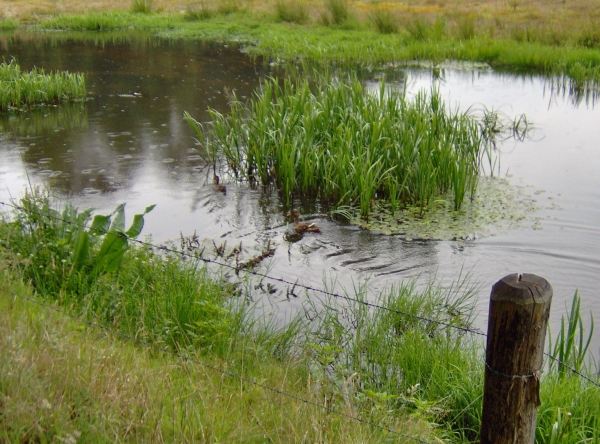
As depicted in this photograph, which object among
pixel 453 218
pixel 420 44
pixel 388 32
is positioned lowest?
pixel 453 218

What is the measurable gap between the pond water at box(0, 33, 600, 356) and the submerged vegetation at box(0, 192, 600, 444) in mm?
707

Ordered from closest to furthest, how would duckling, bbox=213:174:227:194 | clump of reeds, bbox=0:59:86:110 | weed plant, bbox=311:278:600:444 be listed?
weed plant, bbox=311:278:600:444
duckling, bbox=213:174:227:194
clump of reeds, bbox=0:59:86:110

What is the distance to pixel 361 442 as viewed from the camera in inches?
85.7

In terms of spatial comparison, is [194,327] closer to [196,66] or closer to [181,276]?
[181,276]

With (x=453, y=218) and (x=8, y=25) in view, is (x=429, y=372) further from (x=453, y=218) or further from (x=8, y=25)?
(x=8, y=25)

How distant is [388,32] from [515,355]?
17702mm

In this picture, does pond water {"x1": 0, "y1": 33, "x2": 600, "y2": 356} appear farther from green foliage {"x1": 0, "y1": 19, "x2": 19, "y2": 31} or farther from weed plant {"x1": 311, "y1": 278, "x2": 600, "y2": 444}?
green foliage {"x1": 0, "y1": 19, "x2": 19, "y2": 31}

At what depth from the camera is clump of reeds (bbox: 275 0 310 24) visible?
865 inches

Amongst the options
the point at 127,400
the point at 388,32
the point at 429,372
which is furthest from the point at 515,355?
the point at 388,32

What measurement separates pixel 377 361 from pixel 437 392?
1.33ft

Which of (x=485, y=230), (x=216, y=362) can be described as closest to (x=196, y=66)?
(x=485, y=230)

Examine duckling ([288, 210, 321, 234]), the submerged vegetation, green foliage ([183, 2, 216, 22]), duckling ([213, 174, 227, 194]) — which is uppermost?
green foliage ([183, 2, 216, 22])

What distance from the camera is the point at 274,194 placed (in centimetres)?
675

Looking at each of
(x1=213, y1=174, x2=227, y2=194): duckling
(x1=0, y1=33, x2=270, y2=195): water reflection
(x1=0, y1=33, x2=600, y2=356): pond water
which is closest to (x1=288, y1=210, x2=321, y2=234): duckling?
(x1=0, y1=33, x2=600, y2=356): pond water
